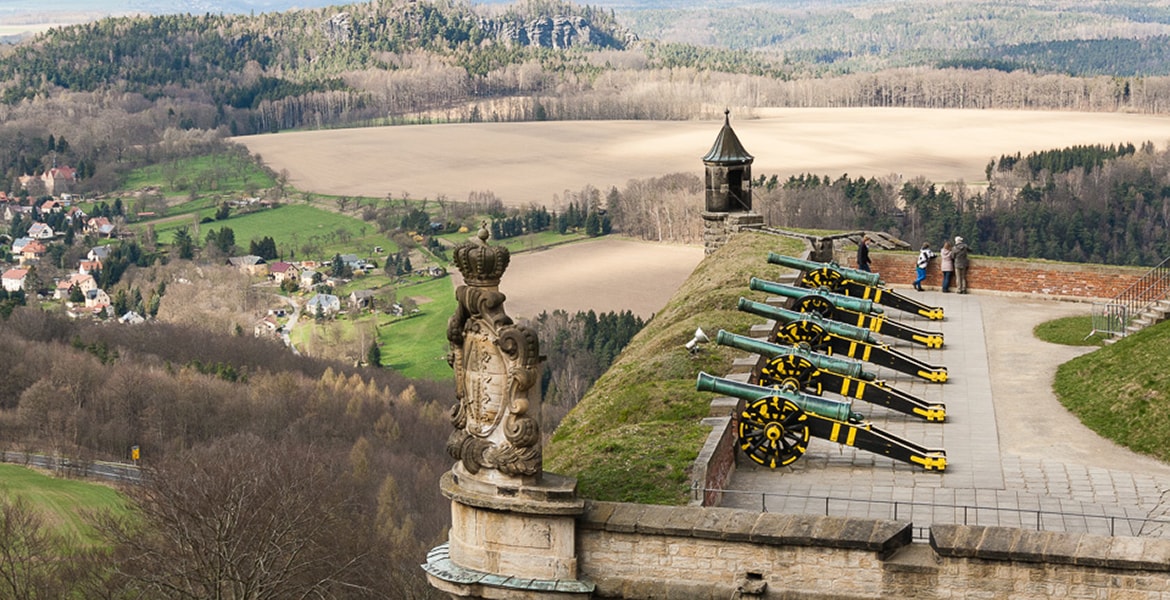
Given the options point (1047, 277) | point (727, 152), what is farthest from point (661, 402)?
point (727, 152)

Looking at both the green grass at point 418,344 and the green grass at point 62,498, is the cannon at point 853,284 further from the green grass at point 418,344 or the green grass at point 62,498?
the green grass at point 418,344

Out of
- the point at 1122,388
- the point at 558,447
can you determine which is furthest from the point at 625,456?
the point at 1122,388

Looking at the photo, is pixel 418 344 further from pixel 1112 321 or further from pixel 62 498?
pixel 1112 321

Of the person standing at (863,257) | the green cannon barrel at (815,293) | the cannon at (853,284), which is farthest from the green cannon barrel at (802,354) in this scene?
the person standing at (863,257)

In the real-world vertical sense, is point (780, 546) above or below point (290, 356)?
above

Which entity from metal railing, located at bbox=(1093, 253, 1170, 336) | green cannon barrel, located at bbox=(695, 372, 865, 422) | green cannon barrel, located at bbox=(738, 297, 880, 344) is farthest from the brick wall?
green cannon barrel, located at bbox=(695, 372, 865, 422)

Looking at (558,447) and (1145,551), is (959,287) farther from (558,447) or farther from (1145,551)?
(1145,551)

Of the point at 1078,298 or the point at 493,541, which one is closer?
the point at 493,541
